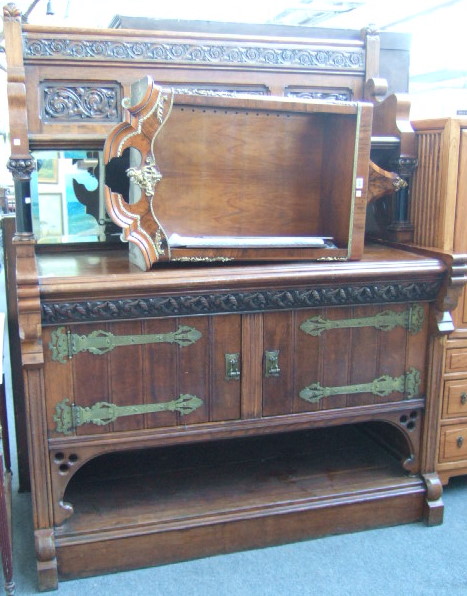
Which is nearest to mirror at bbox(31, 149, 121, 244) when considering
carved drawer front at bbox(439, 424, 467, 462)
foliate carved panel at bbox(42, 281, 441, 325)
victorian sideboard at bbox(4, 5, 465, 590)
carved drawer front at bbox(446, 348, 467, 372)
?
victorian sideboard at bbox(4, 5, 465, 590)

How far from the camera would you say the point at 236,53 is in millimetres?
2223

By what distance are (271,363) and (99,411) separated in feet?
1.78

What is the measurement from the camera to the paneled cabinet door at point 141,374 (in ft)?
5.87

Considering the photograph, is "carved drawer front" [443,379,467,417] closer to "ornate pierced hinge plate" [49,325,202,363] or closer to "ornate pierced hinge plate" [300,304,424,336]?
"ornate pierced hinge plate" [300,304,424,336]

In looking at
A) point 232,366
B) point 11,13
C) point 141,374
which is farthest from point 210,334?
point 11,13

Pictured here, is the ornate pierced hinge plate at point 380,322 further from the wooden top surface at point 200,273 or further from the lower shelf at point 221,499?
the lower shelf at point 221,499

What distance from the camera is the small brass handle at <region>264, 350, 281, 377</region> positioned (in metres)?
1.96

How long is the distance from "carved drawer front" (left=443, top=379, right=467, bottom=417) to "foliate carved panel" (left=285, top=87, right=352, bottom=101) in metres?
1.13

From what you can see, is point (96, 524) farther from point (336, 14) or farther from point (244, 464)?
point (336, 14)

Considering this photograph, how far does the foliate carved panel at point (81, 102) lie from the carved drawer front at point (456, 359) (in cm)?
143

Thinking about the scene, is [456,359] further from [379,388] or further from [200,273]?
[200,273]

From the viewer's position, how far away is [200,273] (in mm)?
1837

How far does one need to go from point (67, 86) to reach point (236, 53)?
601mm

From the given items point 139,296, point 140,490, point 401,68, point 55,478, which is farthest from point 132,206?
point 401,68
